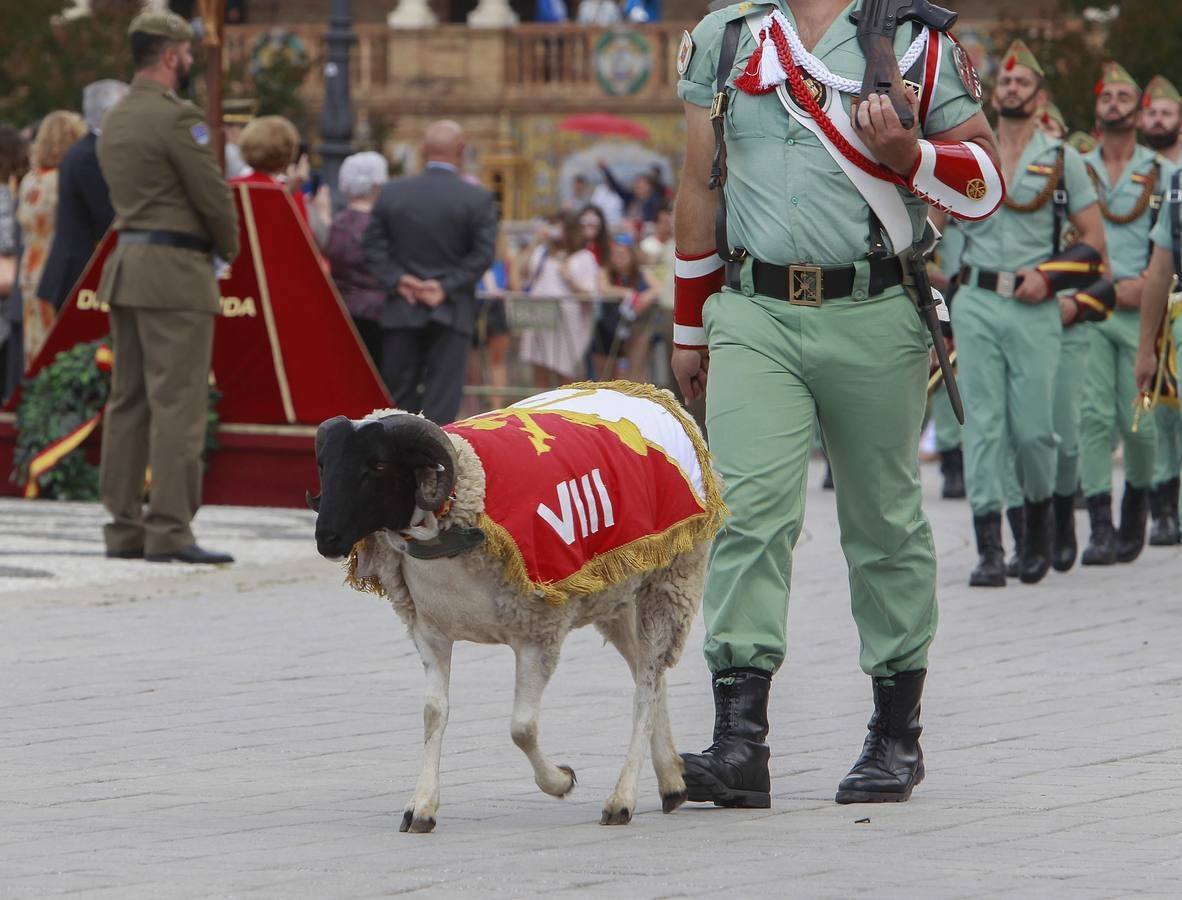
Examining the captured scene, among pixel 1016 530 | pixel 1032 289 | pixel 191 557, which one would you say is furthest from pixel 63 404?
pixel 1032 289

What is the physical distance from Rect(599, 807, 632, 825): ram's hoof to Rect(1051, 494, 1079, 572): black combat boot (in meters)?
6.12

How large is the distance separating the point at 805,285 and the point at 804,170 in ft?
0.85

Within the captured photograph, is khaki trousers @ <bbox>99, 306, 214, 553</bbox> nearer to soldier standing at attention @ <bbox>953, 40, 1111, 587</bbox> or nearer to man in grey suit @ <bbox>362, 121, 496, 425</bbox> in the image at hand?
man in grey suit @ <bbox>362, 121, 496, 425</bbox>

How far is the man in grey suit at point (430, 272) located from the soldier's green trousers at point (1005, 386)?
13.1ft

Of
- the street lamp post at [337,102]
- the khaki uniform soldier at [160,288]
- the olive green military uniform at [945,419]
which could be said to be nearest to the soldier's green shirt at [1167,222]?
the olive green military uniform at [945,419]

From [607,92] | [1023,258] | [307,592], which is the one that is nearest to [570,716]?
[307,592]

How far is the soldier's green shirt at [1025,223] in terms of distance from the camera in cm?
1068

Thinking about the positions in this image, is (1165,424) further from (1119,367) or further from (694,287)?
(694,287)

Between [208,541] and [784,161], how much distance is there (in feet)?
21.4

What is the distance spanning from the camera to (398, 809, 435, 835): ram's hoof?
5.37m

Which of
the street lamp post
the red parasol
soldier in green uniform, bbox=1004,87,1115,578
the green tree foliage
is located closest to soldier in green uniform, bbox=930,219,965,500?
soldier in green uniform, bbox=1004,87,1115,578

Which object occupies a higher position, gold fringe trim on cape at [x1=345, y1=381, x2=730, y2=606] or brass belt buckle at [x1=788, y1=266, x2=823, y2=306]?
brass belt buckle at [x1=788, y1=266, x2=823, y2=306]

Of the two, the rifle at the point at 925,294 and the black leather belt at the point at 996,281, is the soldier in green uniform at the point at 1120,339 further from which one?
the rifle at the point at 925,294

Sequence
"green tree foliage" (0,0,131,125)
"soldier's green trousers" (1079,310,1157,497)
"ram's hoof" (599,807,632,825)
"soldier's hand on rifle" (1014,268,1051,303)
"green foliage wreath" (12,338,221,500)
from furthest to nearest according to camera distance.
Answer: "green tree foliage" (0,0,131,125) < "green foliage wreath" (12,338,221,500) < "soldier's green trousers" (1079,310,1157,497) < "soldier's hand on rifle" (1014,268,1051,303) < "ram's hoof" (599,807,632,825)
